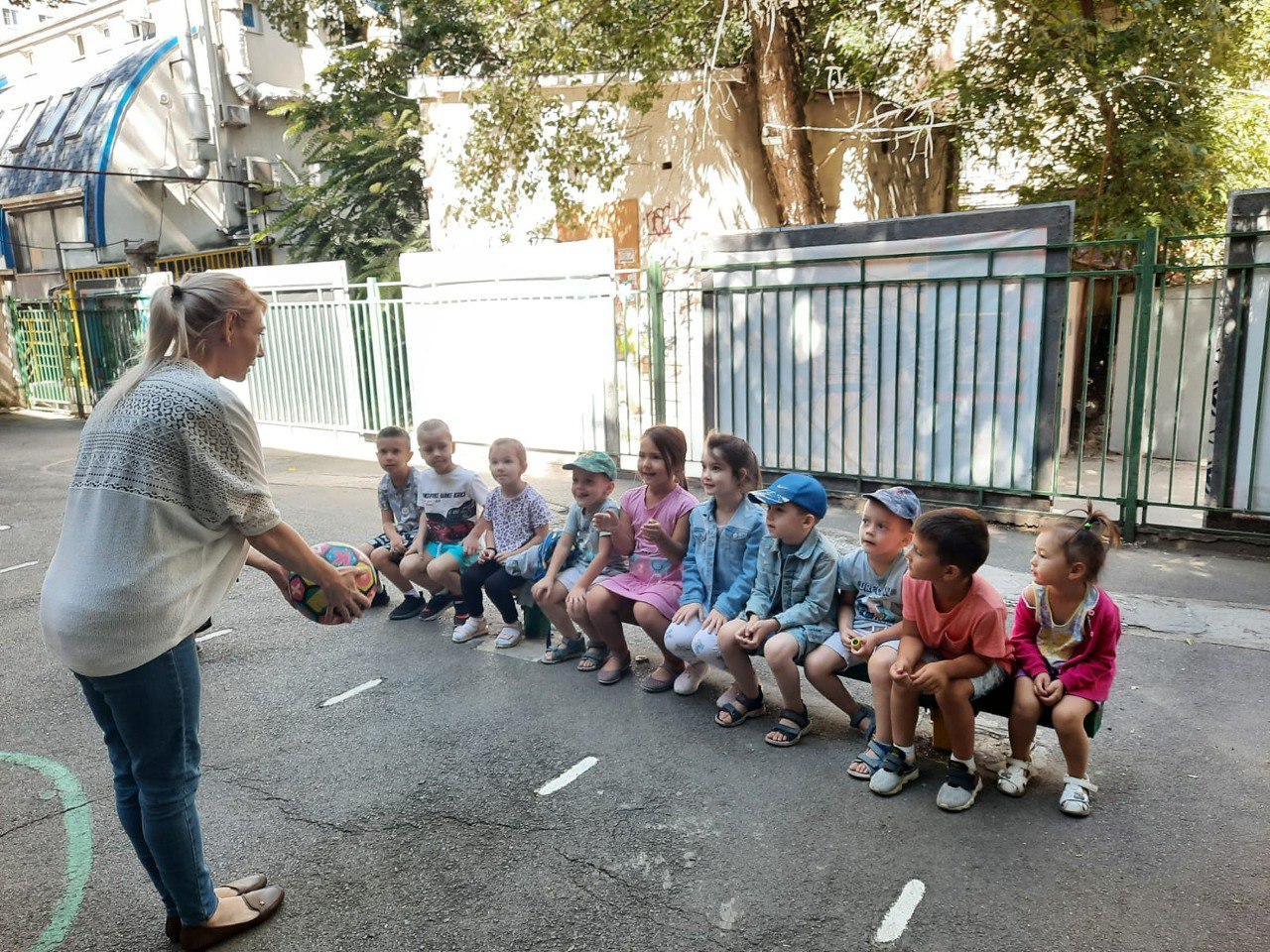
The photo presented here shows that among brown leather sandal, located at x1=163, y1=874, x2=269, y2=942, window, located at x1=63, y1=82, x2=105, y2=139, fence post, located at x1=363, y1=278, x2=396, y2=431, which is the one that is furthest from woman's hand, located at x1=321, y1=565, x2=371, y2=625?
window, located at x1=63, y1=82, x2=105, y2=139

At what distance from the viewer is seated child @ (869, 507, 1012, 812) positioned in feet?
10.8

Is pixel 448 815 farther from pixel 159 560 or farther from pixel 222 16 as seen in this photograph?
pixel 222 16

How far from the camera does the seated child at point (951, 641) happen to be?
130 inches

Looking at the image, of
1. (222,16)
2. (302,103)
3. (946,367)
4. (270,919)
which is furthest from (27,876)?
(222,16)

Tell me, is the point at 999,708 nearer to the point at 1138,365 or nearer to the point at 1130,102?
the point at 1138,365

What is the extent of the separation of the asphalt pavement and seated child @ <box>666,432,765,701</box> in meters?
0.41

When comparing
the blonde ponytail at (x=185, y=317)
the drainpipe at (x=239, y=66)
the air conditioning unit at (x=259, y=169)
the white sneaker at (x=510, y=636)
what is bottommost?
the white sneaker at (x=510, y=636)

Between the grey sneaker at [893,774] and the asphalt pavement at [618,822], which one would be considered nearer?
the asphalt pavement at [618,822]

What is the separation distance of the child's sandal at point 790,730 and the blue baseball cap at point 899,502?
984 mm

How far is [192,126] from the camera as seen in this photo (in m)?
22.0

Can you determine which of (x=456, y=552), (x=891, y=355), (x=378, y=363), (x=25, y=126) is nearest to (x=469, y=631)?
(x=456, y=552)

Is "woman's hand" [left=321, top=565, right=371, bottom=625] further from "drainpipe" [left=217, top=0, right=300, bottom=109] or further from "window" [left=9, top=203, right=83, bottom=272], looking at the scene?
"window" [left=9, top=203, right=83, bottom=272]

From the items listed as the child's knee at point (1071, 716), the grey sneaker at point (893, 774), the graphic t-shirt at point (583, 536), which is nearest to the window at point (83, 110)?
the graphic t-shirt at point (583, 536)

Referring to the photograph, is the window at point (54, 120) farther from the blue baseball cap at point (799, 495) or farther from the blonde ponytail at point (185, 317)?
the blue baseball cap at point (799, 495)
